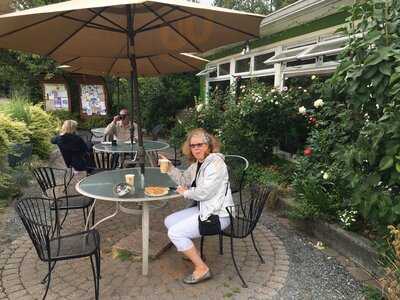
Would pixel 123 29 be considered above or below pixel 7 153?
above

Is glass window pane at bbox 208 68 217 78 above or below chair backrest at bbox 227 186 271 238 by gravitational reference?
above

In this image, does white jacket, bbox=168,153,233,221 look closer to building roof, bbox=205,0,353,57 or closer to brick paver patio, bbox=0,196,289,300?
brick paver patio, bbox=0,196,289,300

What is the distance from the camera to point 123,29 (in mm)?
3701

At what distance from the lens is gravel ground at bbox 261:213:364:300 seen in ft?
9.71

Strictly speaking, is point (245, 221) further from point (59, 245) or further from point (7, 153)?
point (7, 153)

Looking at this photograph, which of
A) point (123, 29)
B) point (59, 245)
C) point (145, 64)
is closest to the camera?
point (59, 245)

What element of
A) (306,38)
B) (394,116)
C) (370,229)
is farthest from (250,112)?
(394,116)

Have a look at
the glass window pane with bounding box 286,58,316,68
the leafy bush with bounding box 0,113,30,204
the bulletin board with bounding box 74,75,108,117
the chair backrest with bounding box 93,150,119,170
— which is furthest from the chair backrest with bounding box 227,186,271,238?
the bulletin board with bounding box 74,75,108,117

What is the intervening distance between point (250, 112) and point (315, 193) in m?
2.24

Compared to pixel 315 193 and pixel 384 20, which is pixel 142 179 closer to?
pixel 315 193

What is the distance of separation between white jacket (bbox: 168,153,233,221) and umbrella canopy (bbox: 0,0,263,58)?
1.25 metres

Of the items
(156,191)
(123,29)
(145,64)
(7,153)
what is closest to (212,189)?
(156,191)

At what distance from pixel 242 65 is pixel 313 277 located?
7.54 metres

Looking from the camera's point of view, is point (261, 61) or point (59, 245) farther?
point (261, 61)
